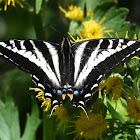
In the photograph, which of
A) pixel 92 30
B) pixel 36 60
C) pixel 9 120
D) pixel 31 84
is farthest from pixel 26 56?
pixel 31 84

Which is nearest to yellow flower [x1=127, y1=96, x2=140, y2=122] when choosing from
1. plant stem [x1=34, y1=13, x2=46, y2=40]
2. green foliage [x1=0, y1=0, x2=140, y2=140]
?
green foliage [x1=0, y1=0, x2=140, y2=140]

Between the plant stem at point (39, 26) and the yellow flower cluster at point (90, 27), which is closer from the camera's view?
the plant stem at point (39, 26)

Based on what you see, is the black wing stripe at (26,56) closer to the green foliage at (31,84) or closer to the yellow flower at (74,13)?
the green foliage at (31,84)

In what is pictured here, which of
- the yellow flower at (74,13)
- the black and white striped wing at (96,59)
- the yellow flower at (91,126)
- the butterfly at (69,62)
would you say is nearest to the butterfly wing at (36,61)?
the butterfly at (69,62)

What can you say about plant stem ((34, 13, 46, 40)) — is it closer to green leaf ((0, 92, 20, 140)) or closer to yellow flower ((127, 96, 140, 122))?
green leaf ((0, 92, 20, 140))

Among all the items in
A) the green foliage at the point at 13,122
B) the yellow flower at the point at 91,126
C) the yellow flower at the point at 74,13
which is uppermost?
the yellow flower at the point at 74,13

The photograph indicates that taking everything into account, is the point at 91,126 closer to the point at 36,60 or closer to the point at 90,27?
the point at 36,60
